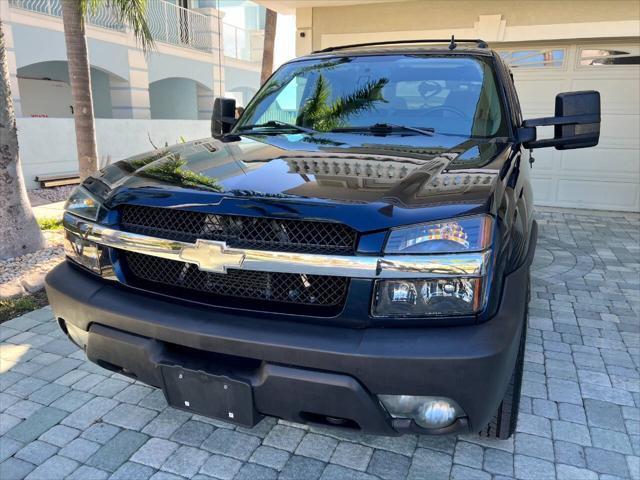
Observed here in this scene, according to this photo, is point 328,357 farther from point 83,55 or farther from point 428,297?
point 83,55

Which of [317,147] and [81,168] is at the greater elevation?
[317,147]

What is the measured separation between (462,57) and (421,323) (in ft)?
6.89

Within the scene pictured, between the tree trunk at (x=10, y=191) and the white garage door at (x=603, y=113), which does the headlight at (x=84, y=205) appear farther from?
the white garage door at (x=603, y=113)

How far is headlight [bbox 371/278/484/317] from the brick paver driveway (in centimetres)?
83

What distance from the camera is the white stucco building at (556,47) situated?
284 inches

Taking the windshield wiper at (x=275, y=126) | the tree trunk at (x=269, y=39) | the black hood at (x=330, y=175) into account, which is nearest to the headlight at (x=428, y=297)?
the black hood at (x=330, y=175)

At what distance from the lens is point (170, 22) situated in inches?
645

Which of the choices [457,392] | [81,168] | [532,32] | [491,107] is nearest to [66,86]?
[81,168]

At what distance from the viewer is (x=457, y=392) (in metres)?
1.67

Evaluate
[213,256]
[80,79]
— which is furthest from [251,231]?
[80,79]

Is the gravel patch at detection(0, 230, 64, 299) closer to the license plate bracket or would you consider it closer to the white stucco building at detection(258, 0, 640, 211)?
the license plate bracket

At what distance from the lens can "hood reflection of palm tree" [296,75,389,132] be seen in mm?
2998

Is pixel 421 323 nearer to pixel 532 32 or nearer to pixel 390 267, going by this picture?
pixel 390 267

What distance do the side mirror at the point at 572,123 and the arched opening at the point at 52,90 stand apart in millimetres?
14800
